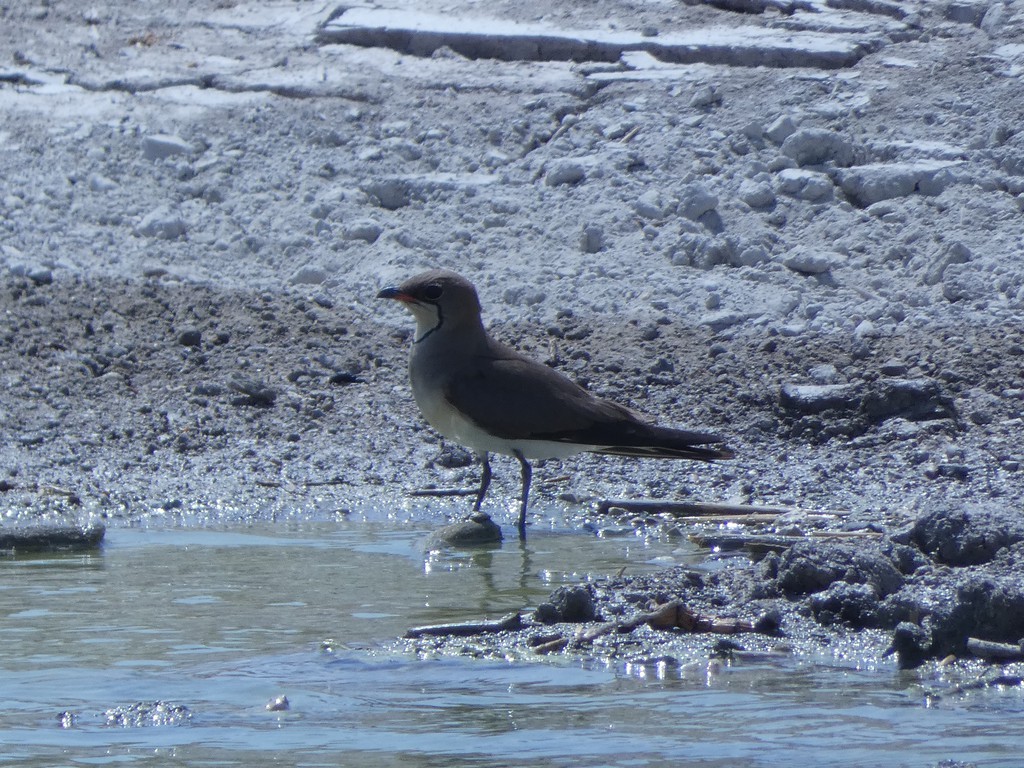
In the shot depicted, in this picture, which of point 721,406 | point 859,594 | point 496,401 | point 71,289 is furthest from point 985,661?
point 71,289

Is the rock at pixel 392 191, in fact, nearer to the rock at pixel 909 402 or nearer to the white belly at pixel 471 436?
the white belly at pixel 471 436

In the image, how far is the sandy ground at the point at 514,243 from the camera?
30.4ft

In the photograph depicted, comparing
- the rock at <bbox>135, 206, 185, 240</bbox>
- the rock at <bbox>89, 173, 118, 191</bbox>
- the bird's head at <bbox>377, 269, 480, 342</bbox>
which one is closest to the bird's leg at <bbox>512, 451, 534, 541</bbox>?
the bird's head at <bbox>377, 269, 480, 342</bbox>

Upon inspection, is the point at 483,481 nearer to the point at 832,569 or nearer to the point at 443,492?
the point at 443,492

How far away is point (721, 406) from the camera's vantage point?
9820 mm

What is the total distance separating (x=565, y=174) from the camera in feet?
39.8

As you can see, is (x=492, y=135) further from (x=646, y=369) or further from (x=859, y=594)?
(x=859, y=594)

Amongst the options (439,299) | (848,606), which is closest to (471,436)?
(439,299)

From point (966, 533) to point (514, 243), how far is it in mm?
5656

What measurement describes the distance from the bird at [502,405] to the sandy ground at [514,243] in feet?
1.23

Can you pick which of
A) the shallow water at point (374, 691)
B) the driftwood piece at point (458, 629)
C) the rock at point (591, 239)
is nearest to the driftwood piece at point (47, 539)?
the shallow water at point (374, 691)

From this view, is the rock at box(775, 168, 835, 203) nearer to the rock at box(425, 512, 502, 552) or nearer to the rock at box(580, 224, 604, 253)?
the rock at box(580, 224, 604, 253)

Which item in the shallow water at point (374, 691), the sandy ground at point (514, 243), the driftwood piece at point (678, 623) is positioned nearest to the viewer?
the shallow water at point (374, 691)

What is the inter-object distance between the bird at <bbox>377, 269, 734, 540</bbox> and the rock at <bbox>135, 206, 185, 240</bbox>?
3597mm
